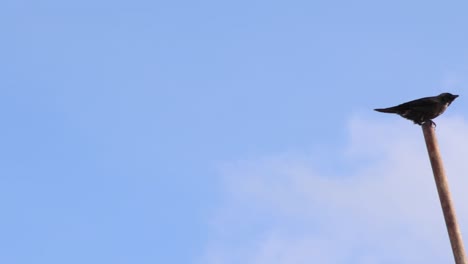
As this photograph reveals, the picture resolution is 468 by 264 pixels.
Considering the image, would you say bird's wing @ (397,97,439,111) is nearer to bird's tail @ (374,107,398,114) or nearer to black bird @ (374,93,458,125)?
black bird @ (374,93,458,125)

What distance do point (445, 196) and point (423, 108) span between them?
8.22ft

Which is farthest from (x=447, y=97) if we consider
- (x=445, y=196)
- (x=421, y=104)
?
(x=445, y=196)

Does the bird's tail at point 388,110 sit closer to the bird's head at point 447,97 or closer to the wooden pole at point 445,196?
the bird's head at point 447,97

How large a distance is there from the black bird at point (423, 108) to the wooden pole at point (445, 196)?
1.00m

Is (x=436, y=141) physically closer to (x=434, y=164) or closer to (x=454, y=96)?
(x=434, y=164)

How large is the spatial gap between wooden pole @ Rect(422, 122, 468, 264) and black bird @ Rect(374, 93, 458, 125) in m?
1.00

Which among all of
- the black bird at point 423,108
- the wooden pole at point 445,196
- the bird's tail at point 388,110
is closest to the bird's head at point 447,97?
the black bird at point 423,108

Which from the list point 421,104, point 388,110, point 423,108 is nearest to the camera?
point 423,108

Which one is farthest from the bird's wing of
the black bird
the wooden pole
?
the wooden pole

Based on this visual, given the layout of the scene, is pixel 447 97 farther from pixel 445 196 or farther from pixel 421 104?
pixel 445 196

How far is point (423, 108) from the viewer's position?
42.6 ft

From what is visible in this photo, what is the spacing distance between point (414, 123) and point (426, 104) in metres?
0.42

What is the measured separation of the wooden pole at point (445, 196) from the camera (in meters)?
10.4

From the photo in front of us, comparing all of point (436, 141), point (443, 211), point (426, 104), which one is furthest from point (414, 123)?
point (443, 211)
